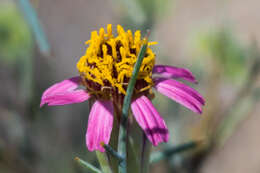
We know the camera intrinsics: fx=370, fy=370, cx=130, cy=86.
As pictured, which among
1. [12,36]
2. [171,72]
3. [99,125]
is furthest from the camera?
[12,36]

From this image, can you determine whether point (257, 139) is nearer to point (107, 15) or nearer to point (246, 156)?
point (246, 156)

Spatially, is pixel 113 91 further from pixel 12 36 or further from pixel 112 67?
pixel 12 36

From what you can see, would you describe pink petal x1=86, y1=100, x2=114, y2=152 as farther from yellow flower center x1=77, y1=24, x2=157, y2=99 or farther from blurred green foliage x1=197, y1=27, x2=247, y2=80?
blurred green foliage x1=197, y1=27, x2=247, y2=80

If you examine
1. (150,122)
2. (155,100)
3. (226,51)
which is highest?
(150,122)

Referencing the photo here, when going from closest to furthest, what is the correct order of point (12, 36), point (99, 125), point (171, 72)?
point (99, 125) → point (171, 72) → point (12, 36)

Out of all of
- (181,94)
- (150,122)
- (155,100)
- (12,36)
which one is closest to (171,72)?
(181,94)

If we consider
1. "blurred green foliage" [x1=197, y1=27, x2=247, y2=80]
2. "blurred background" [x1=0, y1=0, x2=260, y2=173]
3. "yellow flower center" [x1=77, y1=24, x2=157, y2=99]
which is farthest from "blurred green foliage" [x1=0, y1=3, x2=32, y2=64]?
"yellow flower center" [x1=77, y1=24, x2=157, y2=99]

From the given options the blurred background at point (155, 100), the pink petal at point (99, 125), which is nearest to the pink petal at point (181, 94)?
the pink petal at point (99, 125)

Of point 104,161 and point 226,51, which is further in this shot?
point 226,51
